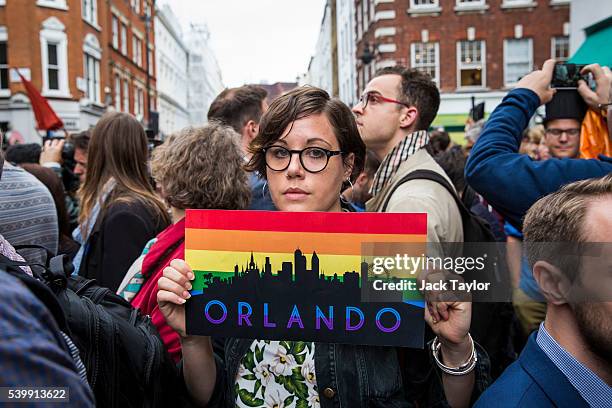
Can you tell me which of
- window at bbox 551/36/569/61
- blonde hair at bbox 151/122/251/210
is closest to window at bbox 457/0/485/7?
window at bbox 551/36/569/61

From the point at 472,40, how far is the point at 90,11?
62.7 feet

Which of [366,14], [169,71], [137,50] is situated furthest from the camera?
[169,71]

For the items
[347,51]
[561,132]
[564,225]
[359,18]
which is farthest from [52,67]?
[564,225]

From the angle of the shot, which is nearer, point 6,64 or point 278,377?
point 278,377

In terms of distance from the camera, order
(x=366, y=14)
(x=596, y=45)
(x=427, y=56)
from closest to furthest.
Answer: (x=596, y=45) → (x=427, y=56) → (x=366, y=14)

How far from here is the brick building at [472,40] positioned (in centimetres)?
2136

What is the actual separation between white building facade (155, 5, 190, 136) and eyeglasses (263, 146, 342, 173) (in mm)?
42141

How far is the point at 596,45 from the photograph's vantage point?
23.6ft

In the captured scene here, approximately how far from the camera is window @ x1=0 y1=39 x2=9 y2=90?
23391mm

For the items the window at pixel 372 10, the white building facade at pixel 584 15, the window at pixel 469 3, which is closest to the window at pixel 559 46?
the window at pixel 469 3

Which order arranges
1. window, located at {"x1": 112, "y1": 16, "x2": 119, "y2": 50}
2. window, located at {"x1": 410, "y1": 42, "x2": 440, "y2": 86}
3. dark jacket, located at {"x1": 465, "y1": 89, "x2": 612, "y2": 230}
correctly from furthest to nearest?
window, located at {"x1": 112, "y1": 16, "x2": 119, "y2": 50}, window, located at {"x1": 410, "y1": 42, "x2": 440, "y2": 86}, dark jacket, located at {"x1": 465, "y1": 89, "x2": 612, "y2": 230}

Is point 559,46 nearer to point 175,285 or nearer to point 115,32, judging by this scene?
point 175,285

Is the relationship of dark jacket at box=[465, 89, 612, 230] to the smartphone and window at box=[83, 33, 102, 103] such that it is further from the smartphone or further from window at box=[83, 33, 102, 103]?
window at box=[83, 33, 102, 103]

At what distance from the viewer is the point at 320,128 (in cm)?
194
